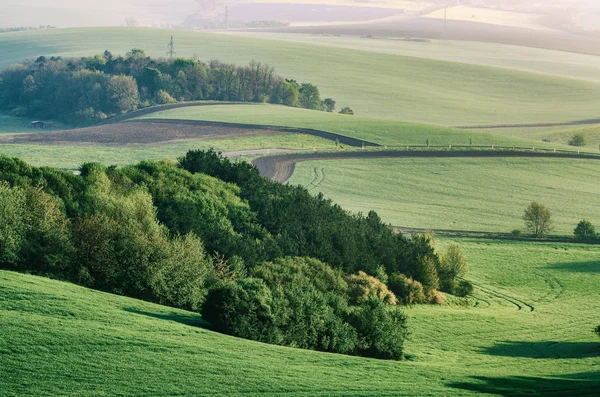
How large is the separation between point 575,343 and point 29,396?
97.3 feet

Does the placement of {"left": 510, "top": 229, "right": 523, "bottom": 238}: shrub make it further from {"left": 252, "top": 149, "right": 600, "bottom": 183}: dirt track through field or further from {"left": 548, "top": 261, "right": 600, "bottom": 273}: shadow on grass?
{"left": 252, "top": 149, "right": 600, "bottom": 183}: dirt track through field

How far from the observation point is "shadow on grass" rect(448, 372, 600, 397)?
92.5ft

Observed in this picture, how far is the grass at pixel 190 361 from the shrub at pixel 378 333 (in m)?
1.17

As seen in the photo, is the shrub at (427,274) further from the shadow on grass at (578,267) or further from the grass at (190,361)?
the grass at (190,361)

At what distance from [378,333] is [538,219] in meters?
46.7

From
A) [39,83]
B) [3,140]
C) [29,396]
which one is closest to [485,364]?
[29,396]

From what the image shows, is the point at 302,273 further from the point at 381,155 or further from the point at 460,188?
the point at 381,155

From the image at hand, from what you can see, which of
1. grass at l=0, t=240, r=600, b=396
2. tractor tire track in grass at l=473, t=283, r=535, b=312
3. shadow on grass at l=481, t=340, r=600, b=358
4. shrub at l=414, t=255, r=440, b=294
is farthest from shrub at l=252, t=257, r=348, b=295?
tractor tire track in grass at l=473, t=283, r=535, b=312

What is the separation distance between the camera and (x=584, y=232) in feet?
269

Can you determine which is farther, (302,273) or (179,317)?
(302,273)

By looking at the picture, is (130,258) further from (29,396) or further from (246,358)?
(29,396)

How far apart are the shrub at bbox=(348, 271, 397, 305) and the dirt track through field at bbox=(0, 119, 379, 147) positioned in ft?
242

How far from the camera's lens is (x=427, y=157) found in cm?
11938

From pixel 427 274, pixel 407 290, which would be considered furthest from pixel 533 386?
pixel 427 274
